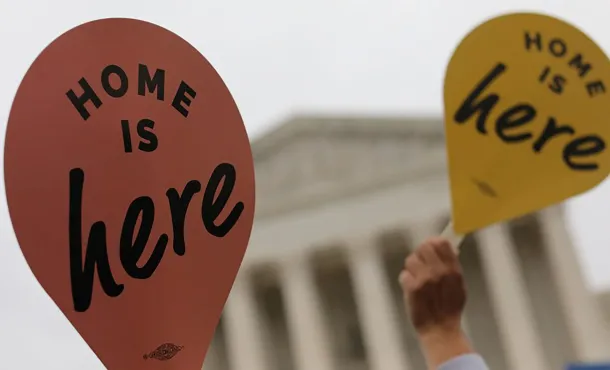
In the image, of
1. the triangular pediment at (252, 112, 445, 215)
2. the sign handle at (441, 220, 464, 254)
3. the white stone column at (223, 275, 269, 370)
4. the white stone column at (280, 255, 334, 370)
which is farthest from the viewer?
the triangular pediment at (252, 112, 445, 215)

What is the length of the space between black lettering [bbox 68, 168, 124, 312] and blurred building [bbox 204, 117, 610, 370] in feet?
71.9

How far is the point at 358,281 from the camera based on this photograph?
24.5 m

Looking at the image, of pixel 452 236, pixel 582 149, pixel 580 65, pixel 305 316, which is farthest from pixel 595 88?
pixel 305 316

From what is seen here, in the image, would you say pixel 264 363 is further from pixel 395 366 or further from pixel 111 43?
pixel 111 43

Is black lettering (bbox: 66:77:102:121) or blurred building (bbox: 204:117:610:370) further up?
blurred building (bbox: 204:117:610:370)

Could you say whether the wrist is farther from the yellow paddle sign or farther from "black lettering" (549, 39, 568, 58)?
"black lettering" (549, 39, 568, 58)

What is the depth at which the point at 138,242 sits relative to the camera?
181 centimetres

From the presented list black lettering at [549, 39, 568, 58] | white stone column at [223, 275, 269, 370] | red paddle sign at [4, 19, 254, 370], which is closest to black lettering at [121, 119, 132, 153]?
red paddle sign at [4, 19, 254, 370]

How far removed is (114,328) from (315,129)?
24475 mm

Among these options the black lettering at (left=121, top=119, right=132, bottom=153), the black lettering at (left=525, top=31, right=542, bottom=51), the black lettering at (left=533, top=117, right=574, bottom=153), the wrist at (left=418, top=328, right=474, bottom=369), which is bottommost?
the wrist at (left=418, top=328, right=474, bottom=369)

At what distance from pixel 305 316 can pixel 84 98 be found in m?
22.9

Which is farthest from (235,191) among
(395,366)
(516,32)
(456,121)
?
(395,366)

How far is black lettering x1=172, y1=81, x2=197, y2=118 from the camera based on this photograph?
195 centimetres

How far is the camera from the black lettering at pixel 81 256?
5.61ft
